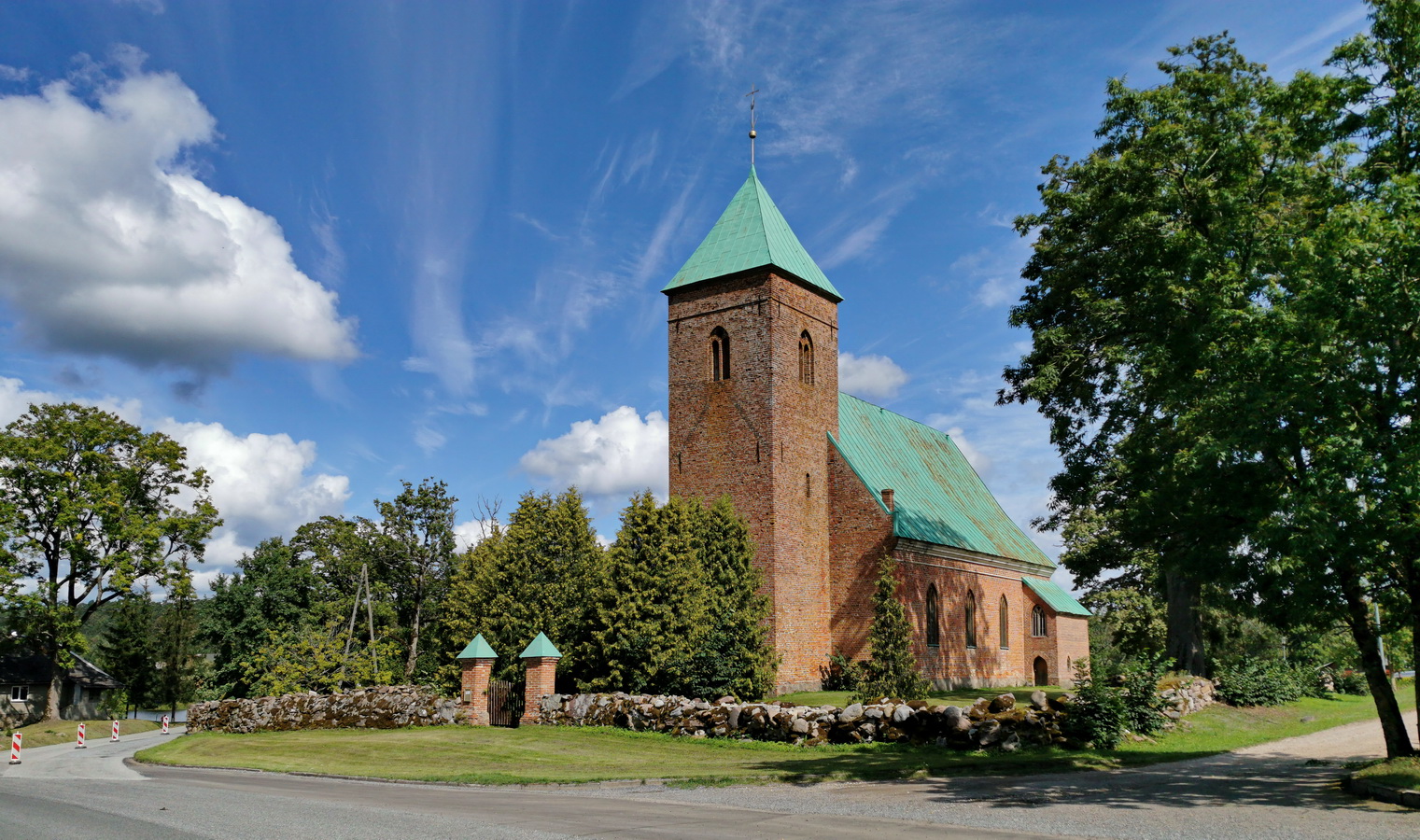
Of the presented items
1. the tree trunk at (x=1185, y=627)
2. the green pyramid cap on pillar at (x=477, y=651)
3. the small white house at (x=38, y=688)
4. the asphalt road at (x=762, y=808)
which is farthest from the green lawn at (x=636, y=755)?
the small white house at (x=38, y=688)

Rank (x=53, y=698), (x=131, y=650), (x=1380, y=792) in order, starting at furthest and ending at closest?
(x=131, y=650), (x=53, y=698), (x=1380, y=792)

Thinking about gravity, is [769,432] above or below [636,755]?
above

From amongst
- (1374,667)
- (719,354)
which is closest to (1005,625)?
(719,354)

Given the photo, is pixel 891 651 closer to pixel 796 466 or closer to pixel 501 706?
pixel 796 466

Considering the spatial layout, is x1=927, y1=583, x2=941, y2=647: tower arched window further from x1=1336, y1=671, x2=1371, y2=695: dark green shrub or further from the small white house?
the small white house

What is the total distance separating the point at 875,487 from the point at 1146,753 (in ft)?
58.7

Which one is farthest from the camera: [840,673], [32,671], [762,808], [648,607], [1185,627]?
[32,671]

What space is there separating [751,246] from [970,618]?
16209 mm

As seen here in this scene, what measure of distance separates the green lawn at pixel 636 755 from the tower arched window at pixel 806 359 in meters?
15.4

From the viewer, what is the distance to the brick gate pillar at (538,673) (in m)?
24.5

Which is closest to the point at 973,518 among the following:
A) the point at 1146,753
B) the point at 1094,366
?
the point at 1094,366

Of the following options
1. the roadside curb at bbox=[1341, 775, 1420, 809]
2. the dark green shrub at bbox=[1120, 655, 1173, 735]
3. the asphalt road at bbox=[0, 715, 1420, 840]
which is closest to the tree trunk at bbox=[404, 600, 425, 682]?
the asphalt road at bbox=[0, 715, 1420, 840]

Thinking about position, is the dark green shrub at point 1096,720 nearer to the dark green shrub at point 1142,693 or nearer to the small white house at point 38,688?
the dark green shrub at point 1142,693

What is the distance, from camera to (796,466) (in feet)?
106
